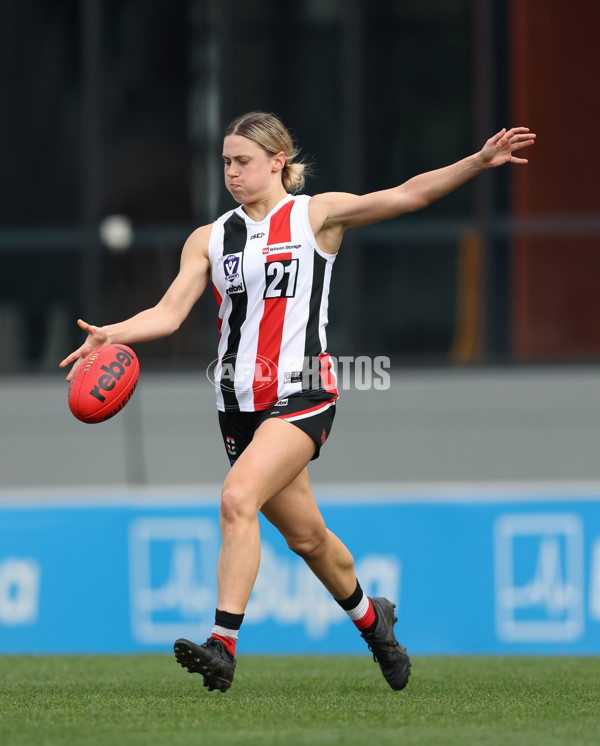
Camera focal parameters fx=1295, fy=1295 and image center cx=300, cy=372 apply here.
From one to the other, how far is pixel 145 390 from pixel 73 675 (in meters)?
5.93

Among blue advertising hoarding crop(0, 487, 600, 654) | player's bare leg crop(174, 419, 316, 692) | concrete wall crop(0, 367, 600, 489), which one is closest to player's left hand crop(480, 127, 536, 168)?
player's bare leg crop(174, 419, 316, 692)

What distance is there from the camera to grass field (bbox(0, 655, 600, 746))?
13.0 ft

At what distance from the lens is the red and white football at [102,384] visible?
4.62 m

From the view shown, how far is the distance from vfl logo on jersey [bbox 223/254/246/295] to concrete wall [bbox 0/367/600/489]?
6595 mm

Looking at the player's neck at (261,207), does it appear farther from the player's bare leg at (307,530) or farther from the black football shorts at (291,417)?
the player's bare leg at (307,530)

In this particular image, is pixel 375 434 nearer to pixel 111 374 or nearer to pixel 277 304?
pixel 277 304

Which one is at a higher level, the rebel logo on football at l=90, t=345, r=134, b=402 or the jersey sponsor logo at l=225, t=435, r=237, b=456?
the rebel logo on football at l=90, t=345, r=134, b=402

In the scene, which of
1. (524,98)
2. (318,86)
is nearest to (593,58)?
(524,98)

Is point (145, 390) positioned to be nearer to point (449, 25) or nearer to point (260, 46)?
point (260, 46)

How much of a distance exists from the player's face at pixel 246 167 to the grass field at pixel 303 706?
6.24ft

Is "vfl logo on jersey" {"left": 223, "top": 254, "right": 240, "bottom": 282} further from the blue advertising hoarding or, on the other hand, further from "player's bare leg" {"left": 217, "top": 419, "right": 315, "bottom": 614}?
the blue advertising hoarding

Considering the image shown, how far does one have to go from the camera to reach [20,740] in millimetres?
3887

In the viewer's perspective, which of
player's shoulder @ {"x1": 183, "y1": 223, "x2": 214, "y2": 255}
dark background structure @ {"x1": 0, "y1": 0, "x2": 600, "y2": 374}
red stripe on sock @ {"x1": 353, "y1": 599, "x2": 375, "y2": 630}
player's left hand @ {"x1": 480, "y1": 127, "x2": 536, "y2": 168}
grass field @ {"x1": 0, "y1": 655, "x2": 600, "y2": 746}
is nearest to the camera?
grass field @ {"x1": 0, "y1": 655, "x2": 600, "y2": 746}

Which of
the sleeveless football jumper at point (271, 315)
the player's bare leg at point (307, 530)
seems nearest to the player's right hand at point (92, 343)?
the sleeveless football jumper at point (271, 315)
